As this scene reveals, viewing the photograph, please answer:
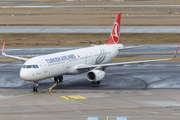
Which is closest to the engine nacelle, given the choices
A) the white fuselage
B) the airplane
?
the airplane

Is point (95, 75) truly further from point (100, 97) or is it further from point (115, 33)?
point (115, 33)

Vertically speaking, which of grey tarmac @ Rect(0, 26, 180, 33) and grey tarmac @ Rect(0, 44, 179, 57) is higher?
grey tarmac @ Rect(0, 26, 180, 33)

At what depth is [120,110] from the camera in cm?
2920

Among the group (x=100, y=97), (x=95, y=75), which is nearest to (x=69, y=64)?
(x=95, y=75)

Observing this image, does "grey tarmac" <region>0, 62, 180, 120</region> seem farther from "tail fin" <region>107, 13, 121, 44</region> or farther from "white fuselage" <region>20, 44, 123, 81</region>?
"tail fin" <region>107, 13, 121, 44</region>

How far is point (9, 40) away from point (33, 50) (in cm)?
1578

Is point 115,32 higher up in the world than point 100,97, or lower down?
higher up

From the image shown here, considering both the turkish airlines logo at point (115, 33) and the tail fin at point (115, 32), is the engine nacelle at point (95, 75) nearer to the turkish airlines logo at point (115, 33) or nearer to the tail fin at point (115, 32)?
the tail fin at point (115, 32)

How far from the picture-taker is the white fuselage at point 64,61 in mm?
36250

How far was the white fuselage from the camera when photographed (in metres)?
36.2

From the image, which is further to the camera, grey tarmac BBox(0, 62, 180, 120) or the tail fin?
the tail fin

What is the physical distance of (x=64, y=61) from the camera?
131ft

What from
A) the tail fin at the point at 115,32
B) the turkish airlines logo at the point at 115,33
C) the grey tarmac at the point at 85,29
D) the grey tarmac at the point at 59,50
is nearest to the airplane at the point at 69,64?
the tail fin at the point at 115,32

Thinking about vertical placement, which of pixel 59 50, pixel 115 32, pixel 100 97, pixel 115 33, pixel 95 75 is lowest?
pixel 100 97
